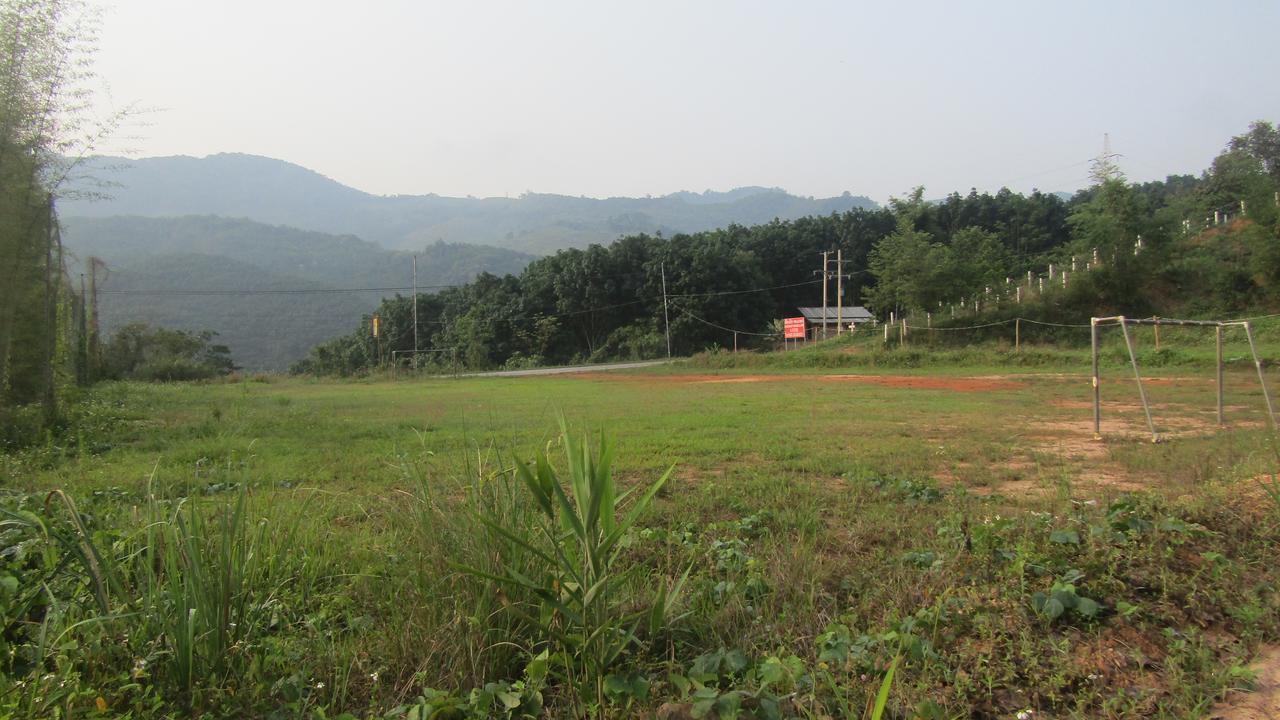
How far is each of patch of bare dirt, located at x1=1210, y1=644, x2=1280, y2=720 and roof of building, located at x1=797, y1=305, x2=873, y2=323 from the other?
186 ft

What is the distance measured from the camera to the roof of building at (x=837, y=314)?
191 feet

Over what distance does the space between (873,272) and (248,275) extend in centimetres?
5867

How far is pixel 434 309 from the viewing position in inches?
2384

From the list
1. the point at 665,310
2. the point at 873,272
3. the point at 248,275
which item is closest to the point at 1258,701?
the point at 665,310

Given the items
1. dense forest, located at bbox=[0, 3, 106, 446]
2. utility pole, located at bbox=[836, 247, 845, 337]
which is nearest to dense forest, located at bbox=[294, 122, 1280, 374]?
utility pole, located at bbox=[836, 247, 845, 337]

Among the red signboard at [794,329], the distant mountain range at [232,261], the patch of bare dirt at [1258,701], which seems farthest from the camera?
the distant mountain range at [232,261]

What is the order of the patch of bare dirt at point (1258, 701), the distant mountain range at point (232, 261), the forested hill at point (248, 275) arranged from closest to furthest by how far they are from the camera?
1. the patch of bare dirt at point (1258, 701)
2. the distant mountain range at point (232, 261)
3. the forested hill at point (248, 275)

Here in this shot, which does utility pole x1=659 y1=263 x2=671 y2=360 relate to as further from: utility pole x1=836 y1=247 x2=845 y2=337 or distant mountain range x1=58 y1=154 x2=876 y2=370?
utility pole x1=836 y1=247 x2=845 y2=337

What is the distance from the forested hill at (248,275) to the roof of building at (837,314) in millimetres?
41449

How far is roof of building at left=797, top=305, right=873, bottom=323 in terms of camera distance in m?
58.2

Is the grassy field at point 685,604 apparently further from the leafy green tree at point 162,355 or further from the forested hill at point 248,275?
the leafy green tree at point 162,355

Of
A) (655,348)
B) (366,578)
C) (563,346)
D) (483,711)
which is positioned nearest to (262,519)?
(366,578)

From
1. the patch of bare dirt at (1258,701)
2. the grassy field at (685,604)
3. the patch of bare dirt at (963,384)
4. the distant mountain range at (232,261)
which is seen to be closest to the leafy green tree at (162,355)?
the distant mountain range at (232,261)

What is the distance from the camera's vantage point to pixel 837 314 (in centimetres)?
5762
